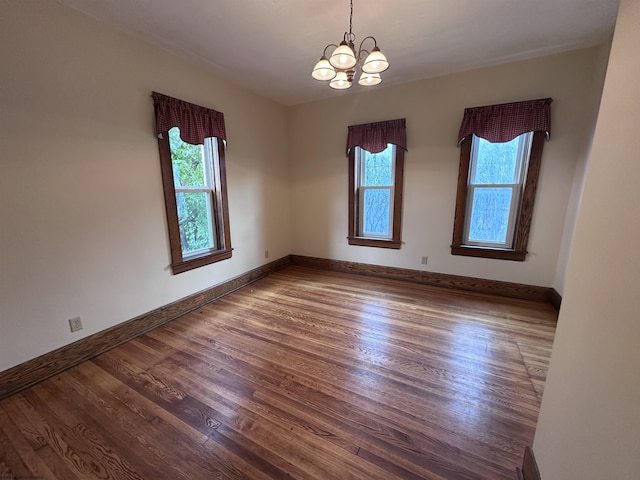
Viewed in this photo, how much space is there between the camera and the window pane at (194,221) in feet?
9.29

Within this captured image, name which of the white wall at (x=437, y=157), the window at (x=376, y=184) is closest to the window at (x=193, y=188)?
the white wall at (x=437, y=157)

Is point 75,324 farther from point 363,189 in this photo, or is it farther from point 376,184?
point 376,184

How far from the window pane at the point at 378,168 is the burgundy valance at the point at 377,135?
0.18 meters

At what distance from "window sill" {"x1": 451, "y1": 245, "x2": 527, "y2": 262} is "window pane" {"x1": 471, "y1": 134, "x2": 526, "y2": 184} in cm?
82

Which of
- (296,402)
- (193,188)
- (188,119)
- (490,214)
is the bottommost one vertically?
(296,402)

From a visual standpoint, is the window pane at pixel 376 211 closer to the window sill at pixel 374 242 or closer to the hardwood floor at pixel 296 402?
the window sill at pixel 374 242

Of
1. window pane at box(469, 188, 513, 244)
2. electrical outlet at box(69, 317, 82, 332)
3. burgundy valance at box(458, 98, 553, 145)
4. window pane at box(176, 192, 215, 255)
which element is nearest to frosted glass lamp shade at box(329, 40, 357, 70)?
burgundy valance at box(458, 98, 553, 145)

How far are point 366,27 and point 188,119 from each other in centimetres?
189

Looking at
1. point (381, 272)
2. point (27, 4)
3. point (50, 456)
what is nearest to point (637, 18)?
point (50, 456)

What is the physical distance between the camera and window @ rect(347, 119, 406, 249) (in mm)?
3449

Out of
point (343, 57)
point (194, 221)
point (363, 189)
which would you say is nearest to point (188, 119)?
point (194, 221)

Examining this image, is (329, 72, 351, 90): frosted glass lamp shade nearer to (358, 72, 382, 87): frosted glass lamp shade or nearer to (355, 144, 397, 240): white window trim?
(358, 72, 382, 87): frosted glass lamp shade

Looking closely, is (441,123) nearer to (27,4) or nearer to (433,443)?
(433,443)

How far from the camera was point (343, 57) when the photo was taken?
1.70 meters
